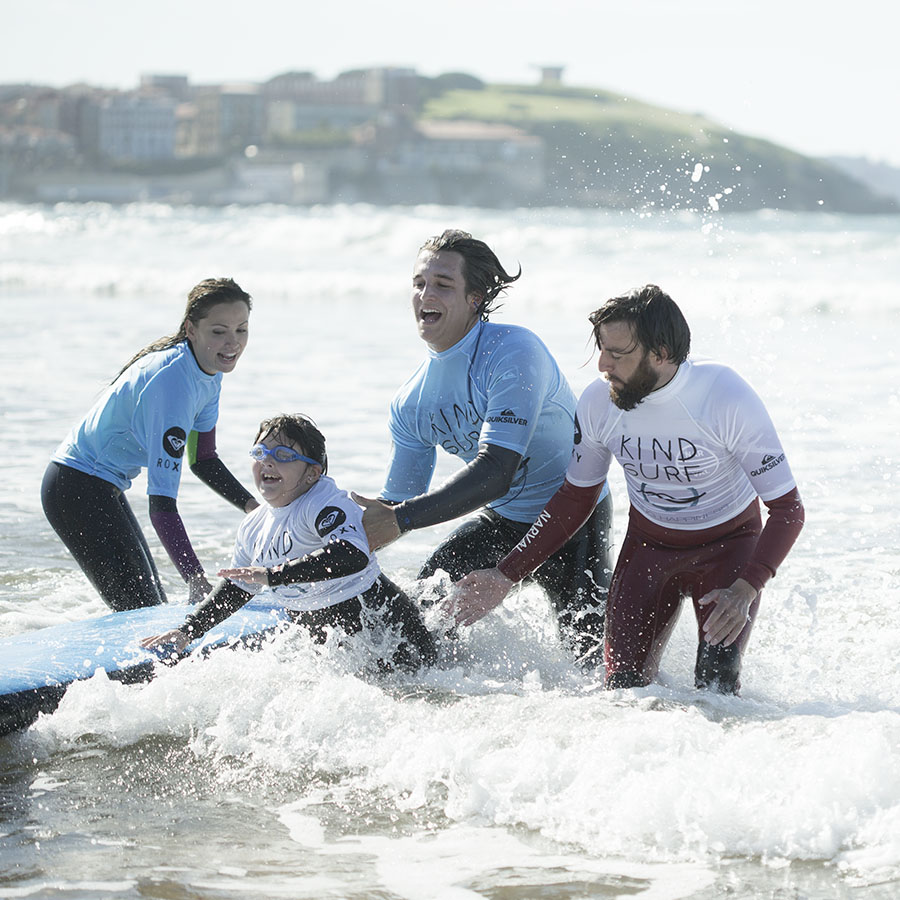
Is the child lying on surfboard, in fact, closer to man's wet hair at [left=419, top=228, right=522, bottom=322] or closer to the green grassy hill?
man's wet hair at [left=419, top=228, right=522, bottom=322]

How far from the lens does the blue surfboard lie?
4441 millimetres

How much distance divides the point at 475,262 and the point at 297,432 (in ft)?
3.23

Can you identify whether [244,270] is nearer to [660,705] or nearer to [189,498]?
[189,498]

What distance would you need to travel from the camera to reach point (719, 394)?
4.23 meters

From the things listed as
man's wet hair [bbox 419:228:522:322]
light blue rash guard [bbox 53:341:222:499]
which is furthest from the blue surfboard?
man's wet hair [bbox 419:228:522:322]

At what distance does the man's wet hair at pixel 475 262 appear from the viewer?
15.8ft

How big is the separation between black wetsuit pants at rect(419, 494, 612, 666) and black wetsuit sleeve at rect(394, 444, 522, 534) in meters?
0.47

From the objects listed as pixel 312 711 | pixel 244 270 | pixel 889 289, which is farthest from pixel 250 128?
pixel 312 711

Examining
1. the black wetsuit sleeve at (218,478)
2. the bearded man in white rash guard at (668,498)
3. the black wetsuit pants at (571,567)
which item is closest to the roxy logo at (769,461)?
the bearded man in white rash guard at (668,498)

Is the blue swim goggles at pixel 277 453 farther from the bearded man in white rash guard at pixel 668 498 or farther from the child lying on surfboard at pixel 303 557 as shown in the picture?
the bearded man in white rash guard at pixel 668 498

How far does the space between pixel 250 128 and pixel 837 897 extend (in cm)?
12024

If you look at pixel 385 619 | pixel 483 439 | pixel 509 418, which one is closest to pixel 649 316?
pixel 509 418

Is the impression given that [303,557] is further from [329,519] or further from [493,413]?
[493,413]

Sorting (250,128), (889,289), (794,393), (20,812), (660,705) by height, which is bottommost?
(20,812)
